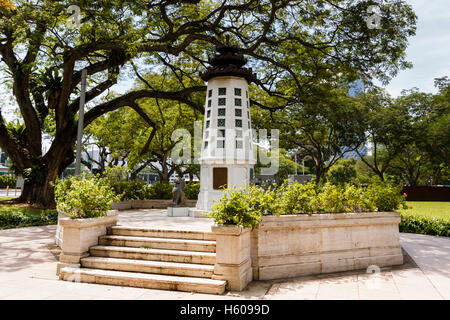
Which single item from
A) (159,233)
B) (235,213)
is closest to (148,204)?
(159,233)

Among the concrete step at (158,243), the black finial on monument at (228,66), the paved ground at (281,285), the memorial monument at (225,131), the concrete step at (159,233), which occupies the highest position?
the black finial on monument at (228,66)

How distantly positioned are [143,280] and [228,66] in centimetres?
956

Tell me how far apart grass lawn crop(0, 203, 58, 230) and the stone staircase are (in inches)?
309

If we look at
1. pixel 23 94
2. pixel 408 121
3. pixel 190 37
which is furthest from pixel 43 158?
pixel 408 121

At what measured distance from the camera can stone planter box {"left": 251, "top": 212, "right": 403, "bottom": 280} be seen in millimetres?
6793

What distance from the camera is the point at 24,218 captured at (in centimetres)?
1353

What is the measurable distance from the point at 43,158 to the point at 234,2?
13.4 metres

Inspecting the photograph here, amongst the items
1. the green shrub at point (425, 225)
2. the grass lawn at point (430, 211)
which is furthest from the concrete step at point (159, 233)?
A: the green shrub at point (425, 225)

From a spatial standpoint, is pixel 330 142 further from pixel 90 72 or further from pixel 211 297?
pixel 211 297

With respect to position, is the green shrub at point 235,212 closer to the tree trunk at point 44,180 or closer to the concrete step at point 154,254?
the concrete step at point 154,254

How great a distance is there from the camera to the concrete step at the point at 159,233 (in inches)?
288
